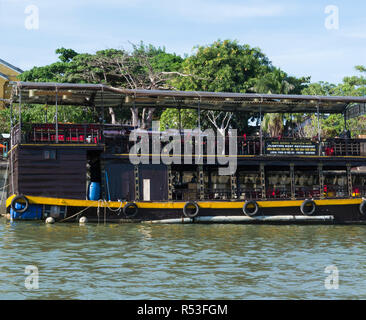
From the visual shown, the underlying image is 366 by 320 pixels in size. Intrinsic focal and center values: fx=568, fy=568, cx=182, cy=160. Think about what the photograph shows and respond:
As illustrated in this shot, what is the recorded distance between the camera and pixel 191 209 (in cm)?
2016

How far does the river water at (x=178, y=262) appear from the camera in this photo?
9961mm

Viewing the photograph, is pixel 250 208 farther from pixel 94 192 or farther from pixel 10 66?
pixel 10 66

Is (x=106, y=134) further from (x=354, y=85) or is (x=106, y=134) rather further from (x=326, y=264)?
(x=354, y=85)

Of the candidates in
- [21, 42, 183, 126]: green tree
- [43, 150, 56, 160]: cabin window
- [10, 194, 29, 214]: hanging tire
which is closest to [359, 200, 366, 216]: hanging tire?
[43, 150, 56, 160]: cabin window

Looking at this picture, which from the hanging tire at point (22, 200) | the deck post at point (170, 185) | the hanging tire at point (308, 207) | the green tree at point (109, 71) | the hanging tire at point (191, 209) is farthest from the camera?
the green tree at point (109, 71)

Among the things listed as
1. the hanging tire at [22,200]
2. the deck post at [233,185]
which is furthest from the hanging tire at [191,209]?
the hanging tire at [22,200]

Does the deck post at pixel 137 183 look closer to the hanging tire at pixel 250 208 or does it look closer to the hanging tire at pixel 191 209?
the hanging tire at pixel 191 209

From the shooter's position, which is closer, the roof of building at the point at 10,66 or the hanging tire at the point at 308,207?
the hanging tire at the point at 308,207

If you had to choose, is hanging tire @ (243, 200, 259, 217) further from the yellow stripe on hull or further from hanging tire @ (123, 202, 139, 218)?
hanging tire @ (123, 202, 139, 218)

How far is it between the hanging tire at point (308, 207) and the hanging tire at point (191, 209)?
12.9 feet

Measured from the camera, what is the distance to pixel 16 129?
20219 millimetres

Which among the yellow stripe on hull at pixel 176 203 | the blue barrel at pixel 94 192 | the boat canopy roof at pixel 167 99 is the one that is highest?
the boat canopy roof at pixel 167 99

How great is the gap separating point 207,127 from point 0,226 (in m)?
19.9

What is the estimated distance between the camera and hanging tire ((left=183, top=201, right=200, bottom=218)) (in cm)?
2008
